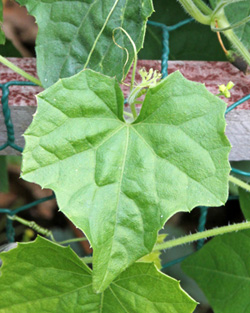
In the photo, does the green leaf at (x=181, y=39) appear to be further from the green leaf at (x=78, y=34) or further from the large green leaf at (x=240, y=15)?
the green leaf at (x=78, y=34)

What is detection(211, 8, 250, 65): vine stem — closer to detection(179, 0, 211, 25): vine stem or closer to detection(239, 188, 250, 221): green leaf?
detection(179, 0, 211, 25): vine stem

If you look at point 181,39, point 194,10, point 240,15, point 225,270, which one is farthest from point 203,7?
point 225,270

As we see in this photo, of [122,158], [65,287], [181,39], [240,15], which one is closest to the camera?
[122,158]

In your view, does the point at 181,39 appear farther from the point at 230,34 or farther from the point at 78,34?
the point at 78,34

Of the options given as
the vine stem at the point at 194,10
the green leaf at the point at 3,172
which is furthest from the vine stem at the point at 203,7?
the green leaf at the point at 3,172

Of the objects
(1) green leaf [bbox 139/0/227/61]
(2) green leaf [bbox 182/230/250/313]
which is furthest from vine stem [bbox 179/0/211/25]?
(2) green leaf [bbox 182/230/250/313]

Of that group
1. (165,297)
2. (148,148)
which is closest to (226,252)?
(165,297)

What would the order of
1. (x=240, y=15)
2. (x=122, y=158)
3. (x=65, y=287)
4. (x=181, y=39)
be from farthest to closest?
(x=181, y=39), (x=240, y=15), (x=65, y=287), (x=122, y=158)

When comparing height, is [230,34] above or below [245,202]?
above
